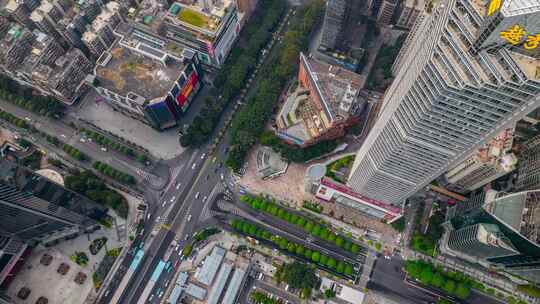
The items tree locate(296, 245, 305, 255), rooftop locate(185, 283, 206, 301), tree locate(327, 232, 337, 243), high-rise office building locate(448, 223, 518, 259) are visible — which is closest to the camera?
high-rise office building locate(448, 223, 518, 259)

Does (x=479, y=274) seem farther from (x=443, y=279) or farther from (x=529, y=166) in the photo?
(x=529, y=166)

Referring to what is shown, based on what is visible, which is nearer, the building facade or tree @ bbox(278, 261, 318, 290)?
the building facade

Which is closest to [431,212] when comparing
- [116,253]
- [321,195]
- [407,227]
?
[407,227]

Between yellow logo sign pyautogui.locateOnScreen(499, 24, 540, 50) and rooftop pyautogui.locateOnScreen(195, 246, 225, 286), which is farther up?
yellow logo sign pyautogui.locateOnScreen(499, 24, 540, 50)

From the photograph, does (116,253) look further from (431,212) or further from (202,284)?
(431,212)

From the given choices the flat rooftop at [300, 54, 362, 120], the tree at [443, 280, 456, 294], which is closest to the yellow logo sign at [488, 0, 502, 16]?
the flat rooftop at [300, 54, 362, 120]

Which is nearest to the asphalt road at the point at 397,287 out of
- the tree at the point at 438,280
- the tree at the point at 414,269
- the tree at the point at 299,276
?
the tree at the point at 414,269

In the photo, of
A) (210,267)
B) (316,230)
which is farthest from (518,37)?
(210,267)

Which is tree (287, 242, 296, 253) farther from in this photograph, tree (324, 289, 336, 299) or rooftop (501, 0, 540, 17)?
rooftop (501, 0, 540, 17)
